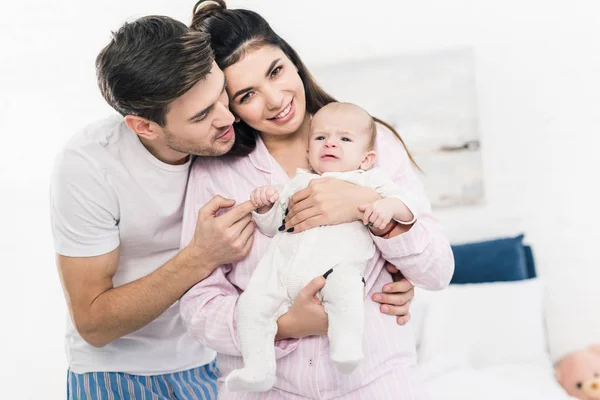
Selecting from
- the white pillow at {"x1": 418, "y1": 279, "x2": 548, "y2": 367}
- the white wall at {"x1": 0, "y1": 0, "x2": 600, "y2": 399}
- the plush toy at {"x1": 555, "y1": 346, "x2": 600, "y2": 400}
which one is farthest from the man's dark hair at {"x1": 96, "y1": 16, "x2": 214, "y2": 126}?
the plush toy at {"x1": 555, "y1": 346, "x2": 600, "y2": 400}

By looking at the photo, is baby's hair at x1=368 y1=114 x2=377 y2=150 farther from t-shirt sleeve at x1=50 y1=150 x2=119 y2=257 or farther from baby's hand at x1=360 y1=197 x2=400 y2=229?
t-shirt sleeve at x1=50 y1=150 x2=119 y2=257

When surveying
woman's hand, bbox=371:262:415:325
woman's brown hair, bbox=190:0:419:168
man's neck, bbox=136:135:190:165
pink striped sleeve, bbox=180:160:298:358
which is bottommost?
woman's hand, bbox=371:262:415:325

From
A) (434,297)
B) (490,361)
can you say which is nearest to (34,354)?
(434,297)

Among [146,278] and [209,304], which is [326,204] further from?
[146,278]

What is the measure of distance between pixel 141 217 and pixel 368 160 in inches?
24.3

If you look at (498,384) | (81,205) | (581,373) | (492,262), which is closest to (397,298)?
(81,205)

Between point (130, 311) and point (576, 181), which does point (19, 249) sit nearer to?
point (130, 311)

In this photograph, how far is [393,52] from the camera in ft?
11.6

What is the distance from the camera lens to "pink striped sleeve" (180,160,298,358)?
1.49 meters

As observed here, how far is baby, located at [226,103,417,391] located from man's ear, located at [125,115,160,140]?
0.34 m

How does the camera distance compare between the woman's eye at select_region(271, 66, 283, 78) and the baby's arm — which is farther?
the woman's eye at select_region(271, 66, 283, 78)

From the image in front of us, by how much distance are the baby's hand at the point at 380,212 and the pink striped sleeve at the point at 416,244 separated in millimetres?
57

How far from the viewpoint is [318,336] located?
59.3 inches

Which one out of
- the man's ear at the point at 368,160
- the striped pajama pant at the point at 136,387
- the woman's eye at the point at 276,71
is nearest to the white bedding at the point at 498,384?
the striped pajama pant at the point at 136,387
